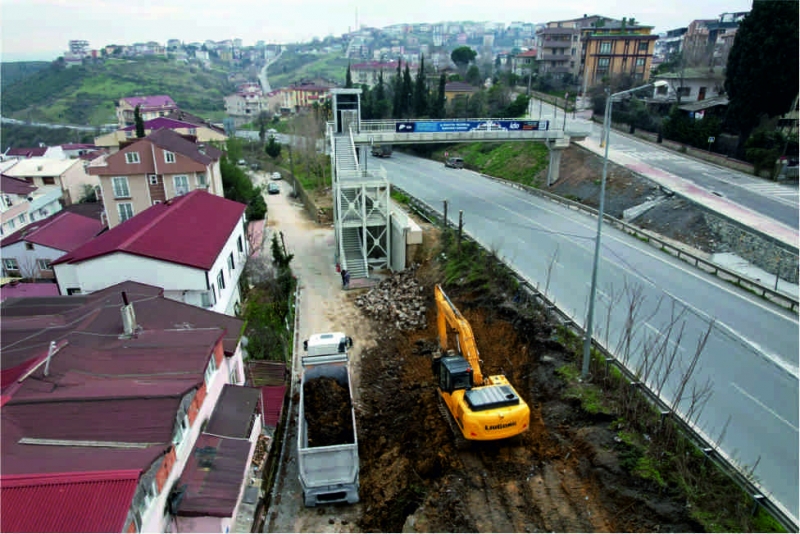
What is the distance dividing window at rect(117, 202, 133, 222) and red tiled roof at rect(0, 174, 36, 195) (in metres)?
17.7

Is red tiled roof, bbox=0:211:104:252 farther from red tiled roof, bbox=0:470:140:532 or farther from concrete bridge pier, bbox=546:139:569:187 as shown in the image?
concrete bridge pier, bbox=546:139:569:187

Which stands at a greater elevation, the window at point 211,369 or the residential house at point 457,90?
the residential house at point 457,90

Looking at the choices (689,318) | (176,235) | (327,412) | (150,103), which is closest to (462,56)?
(150,103)

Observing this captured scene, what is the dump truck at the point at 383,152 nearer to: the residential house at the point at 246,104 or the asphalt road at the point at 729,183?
the asphalt road at the point at 729,183

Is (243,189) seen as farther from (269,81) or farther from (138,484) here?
(269,81)

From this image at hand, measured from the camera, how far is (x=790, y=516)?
31.8ft

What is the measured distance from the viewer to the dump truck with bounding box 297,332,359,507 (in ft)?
42.2

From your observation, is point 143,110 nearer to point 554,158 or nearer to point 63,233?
point 63,233

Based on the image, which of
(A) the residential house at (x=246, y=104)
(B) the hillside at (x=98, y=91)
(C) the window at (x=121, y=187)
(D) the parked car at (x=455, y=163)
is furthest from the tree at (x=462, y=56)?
(C) the window at (x=121, y=187)

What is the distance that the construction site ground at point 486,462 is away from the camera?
38.5ft

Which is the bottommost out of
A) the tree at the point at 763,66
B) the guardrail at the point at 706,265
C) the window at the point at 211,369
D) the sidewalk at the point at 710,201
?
the guardrail at the point at 706,265

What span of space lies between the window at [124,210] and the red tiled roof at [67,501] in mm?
26590

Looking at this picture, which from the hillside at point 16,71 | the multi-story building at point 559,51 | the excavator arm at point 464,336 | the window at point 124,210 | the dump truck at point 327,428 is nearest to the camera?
the dump truck at point 327,428

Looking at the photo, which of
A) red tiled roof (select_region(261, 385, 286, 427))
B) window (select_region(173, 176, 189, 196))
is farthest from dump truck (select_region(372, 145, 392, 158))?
red tiled roof (select_region(261, 385, 286, 427))
